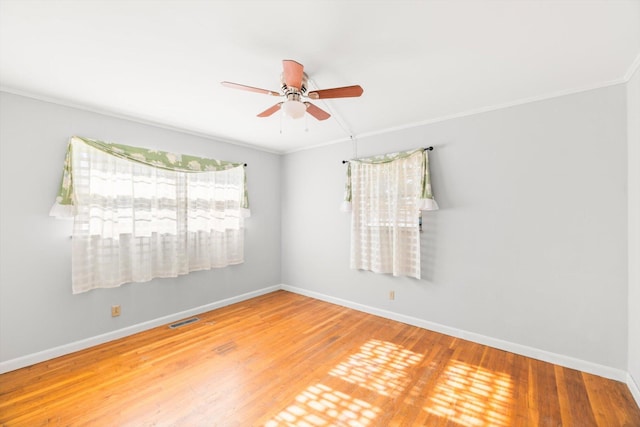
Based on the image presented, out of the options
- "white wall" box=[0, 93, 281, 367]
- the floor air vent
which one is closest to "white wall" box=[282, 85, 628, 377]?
the floor air vent

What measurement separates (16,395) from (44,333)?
657 mm

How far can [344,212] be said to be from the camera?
13.5 feet

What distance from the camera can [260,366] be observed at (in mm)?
2541

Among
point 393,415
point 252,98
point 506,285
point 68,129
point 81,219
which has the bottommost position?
→ point 393,415

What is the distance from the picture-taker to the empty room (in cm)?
183

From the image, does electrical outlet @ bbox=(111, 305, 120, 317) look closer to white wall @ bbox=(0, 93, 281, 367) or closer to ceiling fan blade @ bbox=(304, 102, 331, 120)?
white wall @ bbox=(0, 93, 281, 367)

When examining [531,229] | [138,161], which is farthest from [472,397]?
[138,161]

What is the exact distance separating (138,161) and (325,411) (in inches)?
129

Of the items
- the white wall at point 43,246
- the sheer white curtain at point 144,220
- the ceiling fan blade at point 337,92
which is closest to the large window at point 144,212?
the sheer white curtain at point 144,220

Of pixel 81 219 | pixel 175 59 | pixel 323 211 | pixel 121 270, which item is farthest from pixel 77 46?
pixel 323 211

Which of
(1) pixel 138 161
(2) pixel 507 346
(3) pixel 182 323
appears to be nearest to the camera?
(2) pixel 507 346

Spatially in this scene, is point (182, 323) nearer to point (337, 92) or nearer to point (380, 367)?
point (380, 367)

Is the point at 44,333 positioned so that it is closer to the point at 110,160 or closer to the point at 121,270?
the point at 121,270

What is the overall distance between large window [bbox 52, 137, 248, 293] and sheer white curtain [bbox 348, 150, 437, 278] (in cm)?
188
